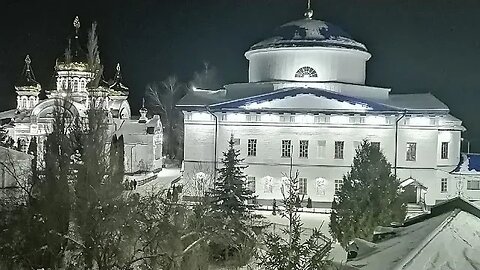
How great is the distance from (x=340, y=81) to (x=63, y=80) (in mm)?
12935

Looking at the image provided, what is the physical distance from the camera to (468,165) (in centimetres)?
2511

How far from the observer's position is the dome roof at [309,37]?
26891mm

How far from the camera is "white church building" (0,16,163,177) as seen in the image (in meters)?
29.5

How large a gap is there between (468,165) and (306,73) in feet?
24.0

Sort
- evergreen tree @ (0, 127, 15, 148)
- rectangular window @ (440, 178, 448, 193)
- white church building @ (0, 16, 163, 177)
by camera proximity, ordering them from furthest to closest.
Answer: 1. white church building @ (0, 16, 163, 177)
2. evergreen tree @ (0, 127, 15, 148)
3. rectangular window @ (440, 178, 448, 193)

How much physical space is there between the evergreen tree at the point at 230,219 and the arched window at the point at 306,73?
33.9 feet

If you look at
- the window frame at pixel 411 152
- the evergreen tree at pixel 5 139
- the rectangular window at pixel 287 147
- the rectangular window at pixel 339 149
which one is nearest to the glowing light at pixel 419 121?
the window frame at pixel 411 152

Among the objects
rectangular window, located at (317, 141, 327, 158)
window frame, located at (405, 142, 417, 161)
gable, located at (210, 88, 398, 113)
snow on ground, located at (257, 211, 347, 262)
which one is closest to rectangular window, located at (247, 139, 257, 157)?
gable, located at (210, 88, 398, 113)

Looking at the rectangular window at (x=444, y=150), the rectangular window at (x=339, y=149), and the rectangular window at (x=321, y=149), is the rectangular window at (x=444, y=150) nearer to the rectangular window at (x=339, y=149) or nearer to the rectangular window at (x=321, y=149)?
the rectangular window at (x=339, y=149)

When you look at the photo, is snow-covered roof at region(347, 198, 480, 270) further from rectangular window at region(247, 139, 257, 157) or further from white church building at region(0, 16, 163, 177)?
white church building at region(0, 16, 163, 177)

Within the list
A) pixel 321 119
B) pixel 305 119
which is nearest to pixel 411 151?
pixel 321 119

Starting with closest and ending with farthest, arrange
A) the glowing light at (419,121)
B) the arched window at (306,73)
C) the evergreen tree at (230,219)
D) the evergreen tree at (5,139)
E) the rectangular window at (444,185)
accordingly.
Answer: the evergreen tree at (230,219) < the glowing light at (419,121) < the rectangular window at (444,185) < the arched window at (306,73) < the evergreen tree at (5,139)

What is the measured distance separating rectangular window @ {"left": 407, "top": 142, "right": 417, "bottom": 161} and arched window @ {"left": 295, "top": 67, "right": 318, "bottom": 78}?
4.82 m

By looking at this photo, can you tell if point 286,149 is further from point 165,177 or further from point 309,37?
point 165,177
